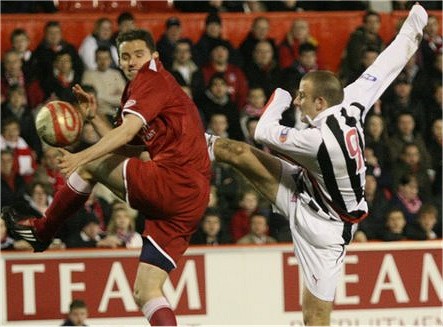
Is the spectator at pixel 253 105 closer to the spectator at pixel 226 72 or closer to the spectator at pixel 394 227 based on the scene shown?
the spectator at pixel 226 72

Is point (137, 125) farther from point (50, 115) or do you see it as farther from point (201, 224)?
point (201, 224)

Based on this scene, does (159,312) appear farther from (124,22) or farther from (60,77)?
(124,22)

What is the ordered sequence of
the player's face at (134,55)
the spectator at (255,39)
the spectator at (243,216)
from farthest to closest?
the spectator at (255,39) < the spectator at (243,216) < the player's face at (134,55)

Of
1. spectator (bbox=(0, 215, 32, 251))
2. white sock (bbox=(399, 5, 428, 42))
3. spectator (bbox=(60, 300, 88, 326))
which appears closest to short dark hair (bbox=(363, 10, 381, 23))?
white sock (bbox=(399, 5, 428, 42))

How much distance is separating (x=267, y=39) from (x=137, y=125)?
5.84m

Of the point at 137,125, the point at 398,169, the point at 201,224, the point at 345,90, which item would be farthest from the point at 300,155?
the point at 398,169

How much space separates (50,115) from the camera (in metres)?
8.05

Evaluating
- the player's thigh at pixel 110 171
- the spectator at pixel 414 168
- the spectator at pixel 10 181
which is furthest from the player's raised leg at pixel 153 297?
the spectator at pixel 414 168

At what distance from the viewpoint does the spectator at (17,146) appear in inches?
478

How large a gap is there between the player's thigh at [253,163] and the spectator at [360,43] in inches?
189

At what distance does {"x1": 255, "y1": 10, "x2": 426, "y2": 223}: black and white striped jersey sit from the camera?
337 inches

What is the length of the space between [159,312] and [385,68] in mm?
2478

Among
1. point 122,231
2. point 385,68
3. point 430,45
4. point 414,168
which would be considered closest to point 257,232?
point 122,231

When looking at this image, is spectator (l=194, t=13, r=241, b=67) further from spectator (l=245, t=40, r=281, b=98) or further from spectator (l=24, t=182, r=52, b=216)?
spectator (l=24, t=182, r=52, b=216)
